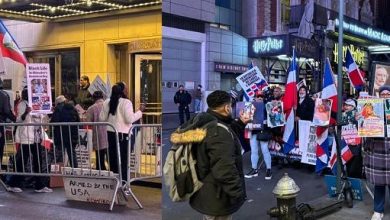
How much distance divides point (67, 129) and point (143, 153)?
1.16 m

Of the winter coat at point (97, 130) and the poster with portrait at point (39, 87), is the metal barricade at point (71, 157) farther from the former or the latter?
the poster with portrait at point (39, 87)

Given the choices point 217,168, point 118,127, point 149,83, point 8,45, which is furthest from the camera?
point 118,127

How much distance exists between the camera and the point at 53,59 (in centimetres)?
773

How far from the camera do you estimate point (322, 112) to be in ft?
23.9

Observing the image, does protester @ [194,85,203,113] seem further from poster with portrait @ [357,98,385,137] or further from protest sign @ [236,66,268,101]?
poster with portrait @ [357,98,385,137]

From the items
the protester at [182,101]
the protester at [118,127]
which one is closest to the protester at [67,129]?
the protester at [118,127]

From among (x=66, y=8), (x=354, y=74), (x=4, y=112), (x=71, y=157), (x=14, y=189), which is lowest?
(x=14, y=189)

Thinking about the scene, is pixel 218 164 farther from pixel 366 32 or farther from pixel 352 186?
pixel 366 32

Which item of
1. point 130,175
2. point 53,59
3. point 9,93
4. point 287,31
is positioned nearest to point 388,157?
point 287,31

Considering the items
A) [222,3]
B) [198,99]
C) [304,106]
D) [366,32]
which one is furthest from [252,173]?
[366,32]

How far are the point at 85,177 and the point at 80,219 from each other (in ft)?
3.02

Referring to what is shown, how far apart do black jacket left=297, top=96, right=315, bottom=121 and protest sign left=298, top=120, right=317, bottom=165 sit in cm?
6

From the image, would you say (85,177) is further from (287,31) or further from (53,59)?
(287,31)

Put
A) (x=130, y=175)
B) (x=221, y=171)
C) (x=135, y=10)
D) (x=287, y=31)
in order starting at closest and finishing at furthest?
(x=221, y=171) < (x=287, y=31) < (x=135, y=10) < (x=130, y=175)
